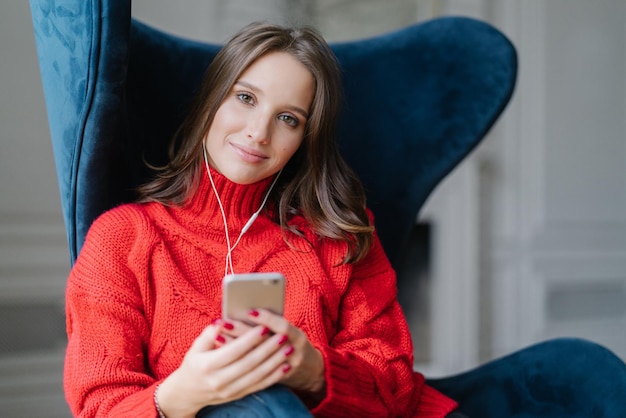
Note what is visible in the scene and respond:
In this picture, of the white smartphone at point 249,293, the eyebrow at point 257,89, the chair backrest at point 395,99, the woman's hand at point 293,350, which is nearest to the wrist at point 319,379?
the woman's hand at point 293,350

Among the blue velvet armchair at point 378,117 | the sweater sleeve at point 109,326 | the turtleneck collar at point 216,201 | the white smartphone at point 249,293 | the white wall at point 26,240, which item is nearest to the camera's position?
the white smartphone at point 249,293

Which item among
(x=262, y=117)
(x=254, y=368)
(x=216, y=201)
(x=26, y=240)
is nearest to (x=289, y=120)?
(x=262, y=117)

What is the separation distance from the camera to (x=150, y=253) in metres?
0.93

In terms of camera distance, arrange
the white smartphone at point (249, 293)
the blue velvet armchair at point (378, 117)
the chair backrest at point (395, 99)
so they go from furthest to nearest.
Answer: the chair backrest at point (395, 99) < the blue velvet armchair at point (378, 117) < the white smartphone at point (249, 293)

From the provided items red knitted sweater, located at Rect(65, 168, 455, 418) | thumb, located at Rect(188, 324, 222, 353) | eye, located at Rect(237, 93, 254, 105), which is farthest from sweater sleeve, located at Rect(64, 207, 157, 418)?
eye, located at Rect(237, 93, 254, 105)

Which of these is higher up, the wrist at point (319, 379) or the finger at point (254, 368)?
the finger at point (254, 368)

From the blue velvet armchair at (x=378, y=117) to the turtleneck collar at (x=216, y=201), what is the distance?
131mm

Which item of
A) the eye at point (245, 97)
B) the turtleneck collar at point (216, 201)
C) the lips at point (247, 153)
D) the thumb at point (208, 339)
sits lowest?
the thumb at point (208, 339)

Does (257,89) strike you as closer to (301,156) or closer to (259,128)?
(259,128)

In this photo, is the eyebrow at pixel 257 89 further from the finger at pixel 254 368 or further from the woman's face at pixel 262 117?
the finger at pixel 254 368

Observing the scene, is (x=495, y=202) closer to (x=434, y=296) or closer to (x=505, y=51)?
(x=434, y=296)

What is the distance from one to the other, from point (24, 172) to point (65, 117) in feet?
2.85

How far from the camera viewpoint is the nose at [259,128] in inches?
37.2

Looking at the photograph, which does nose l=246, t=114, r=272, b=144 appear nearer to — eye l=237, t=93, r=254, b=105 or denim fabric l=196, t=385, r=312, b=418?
eye l=237, t=93, r=254, b=105
